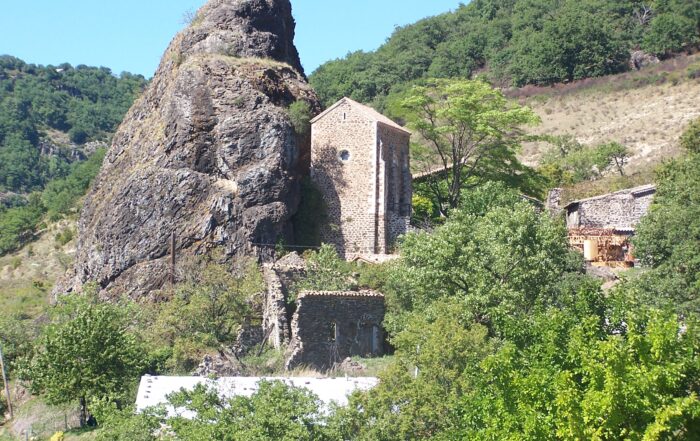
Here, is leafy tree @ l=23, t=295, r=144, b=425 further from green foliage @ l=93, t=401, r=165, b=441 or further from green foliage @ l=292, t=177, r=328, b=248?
green foliage @ l=292, t=177, r=328, b=248

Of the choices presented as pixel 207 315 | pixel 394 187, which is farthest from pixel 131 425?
pixel 394 187

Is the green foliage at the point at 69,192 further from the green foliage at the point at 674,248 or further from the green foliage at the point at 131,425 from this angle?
the green foliage at the point at 131,425

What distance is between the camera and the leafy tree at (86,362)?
3241cm

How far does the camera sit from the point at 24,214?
71000 mm

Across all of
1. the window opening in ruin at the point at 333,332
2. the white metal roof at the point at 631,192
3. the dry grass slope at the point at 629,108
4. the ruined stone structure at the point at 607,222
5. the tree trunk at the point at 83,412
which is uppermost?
the dry grass slope at the point at 629,108

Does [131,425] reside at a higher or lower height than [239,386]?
lower

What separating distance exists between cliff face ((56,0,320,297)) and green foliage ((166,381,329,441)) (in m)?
15.6

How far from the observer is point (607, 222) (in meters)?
48.5

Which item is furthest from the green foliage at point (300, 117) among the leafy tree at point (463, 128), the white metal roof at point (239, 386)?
the white metal roof at point (239, 386)

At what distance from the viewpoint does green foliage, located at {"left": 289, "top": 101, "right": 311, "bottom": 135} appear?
43.3m

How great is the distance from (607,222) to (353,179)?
12925mm

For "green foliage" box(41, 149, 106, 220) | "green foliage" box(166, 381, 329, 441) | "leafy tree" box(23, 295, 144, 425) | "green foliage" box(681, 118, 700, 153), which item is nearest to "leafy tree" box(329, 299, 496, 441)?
"green foliage" box(166, 381, 329, 441)

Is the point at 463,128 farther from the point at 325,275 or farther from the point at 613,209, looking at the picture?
the point at 325,275

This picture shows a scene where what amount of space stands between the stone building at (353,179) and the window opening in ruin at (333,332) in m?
8.63
